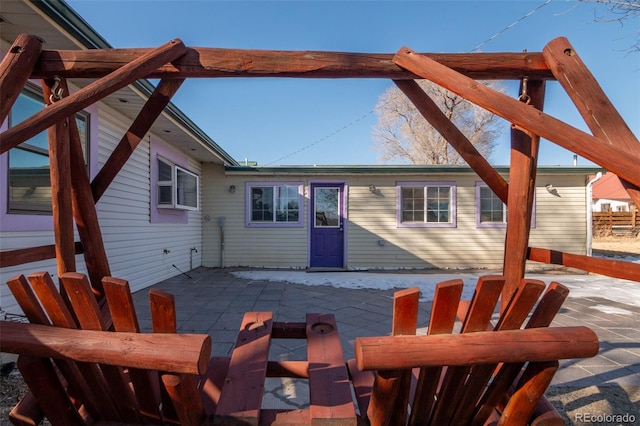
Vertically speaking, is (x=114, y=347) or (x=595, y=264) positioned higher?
(x=595, y=264)

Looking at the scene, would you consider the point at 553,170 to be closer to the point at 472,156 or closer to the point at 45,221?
the point at 472,156

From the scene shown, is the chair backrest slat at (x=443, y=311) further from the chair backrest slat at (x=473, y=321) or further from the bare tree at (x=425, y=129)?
the bare tree at (x=425, y=129)

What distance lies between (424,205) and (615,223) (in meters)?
16.1

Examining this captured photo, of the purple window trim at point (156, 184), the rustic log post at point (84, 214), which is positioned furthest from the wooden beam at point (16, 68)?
the purple window trim at point (156, 184)

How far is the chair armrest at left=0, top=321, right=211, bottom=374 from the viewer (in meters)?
0.88

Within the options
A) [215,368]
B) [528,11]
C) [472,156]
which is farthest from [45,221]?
[528,11]

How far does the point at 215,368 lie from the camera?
56.2 inches

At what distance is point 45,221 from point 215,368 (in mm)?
3005

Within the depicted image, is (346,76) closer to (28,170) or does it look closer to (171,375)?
(171,375)

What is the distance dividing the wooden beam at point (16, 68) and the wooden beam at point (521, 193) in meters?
2.27

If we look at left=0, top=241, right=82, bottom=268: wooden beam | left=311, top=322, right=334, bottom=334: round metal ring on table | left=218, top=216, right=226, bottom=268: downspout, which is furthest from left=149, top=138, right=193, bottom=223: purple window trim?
left=311, top=322, right=334, bottom=334: round metal ring on table

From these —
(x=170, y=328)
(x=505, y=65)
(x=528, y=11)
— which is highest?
(x=528, y=11)

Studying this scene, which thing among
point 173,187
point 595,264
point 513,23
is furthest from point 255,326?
point 513,23

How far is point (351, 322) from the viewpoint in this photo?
3543mm
